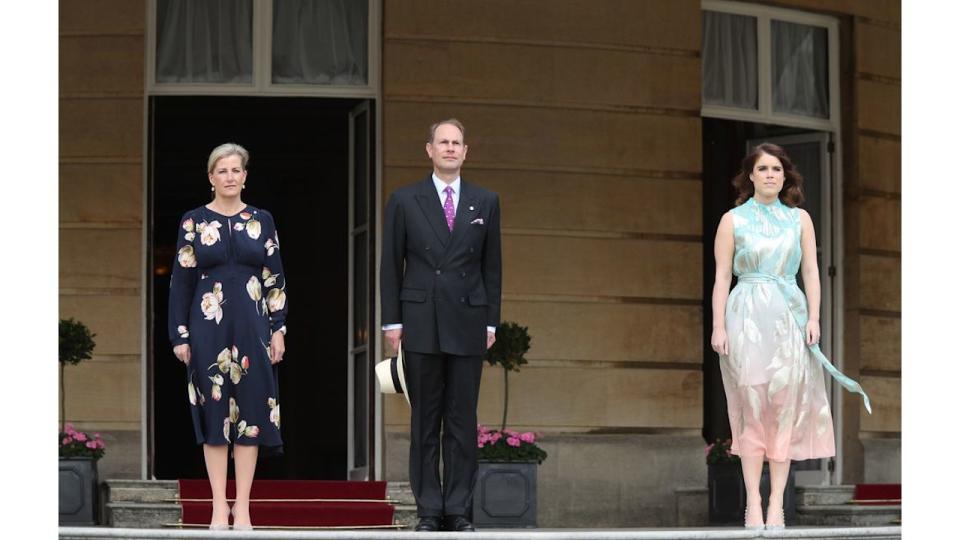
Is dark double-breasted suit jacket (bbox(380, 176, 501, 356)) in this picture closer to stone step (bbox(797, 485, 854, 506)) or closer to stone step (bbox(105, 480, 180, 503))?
stone step (bbox(105, 480, 180, 503))

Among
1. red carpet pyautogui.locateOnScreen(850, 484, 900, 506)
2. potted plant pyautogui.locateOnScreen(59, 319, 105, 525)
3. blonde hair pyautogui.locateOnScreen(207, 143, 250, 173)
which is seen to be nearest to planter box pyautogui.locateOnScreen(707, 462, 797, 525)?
red carpet pyautogui.locateOnScreen(850, 484, 900, 506)

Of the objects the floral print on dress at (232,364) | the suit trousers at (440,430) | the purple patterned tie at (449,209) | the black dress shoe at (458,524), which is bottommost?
the black dress shoe at (458,524)

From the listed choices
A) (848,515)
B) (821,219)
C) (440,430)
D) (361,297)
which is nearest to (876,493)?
(848,515)

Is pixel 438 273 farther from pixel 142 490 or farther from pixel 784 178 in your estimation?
pixel 142 490

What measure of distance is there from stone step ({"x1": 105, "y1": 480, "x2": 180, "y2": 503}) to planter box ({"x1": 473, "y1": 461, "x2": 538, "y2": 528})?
1.79 metres

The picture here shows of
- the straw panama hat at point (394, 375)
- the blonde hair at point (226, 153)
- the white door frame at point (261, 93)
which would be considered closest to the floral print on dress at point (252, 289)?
the blonde hair at point (226, 153)

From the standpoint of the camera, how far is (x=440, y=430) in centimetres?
849

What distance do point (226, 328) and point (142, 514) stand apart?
3.34 metres

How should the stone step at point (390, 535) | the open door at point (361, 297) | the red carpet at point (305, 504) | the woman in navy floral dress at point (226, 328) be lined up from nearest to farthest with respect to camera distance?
the stone step at point (390, 535)
the woman in navy floral dress at point (226, 328)
the red carpet at point (305, 504)
the open door at point (361, 297)

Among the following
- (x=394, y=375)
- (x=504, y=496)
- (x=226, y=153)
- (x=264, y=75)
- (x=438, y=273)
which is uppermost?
(x=264, y=75)

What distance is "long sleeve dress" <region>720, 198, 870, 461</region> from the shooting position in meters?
8.91

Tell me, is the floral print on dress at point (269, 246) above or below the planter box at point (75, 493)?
above

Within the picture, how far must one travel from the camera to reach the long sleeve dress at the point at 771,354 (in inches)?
351

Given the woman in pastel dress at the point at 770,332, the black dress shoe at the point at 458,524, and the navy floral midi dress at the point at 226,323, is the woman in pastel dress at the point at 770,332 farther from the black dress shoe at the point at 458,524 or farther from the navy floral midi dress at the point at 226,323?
the navy floral midi dress at the point at 226,323
